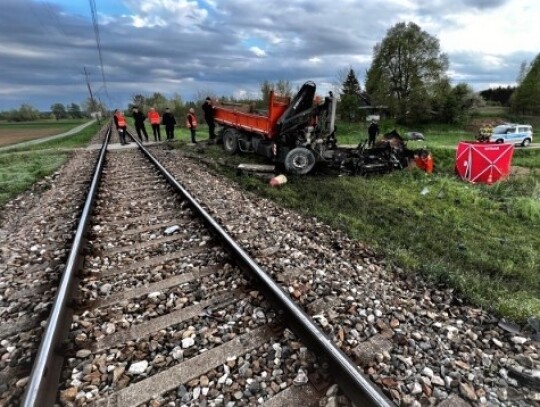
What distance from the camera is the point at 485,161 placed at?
11.2 metres

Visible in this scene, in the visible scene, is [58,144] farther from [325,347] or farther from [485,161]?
[325,347]

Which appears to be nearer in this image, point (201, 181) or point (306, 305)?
point (306, 305)

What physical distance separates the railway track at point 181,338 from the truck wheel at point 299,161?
5297mm

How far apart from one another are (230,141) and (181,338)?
10926mm

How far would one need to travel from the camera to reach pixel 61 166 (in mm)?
12188

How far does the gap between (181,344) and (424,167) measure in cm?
1125

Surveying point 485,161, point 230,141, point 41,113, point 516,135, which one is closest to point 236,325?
point 230,141

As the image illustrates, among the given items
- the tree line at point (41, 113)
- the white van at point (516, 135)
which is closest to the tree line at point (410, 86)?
the white van at point (516, 135)

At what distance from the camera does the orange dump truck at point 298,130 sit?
9.49 meters

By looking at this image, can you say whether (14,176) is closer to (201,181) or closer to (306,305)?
(201,181)

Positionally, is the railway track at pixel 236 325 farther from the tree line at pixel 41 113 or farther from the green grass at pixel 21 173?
the tree line at pixel 41 113

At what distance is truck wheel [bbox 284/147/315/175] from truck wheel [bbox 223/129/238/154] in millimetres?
3746

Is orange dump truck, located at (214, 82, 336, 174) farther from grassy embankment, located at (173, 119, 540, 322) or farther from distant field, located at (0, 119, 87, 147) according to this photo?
distant field, located at (0, 119, 87, 147)

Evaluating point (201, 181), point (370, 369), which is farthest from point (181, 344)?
point (201, 181)
